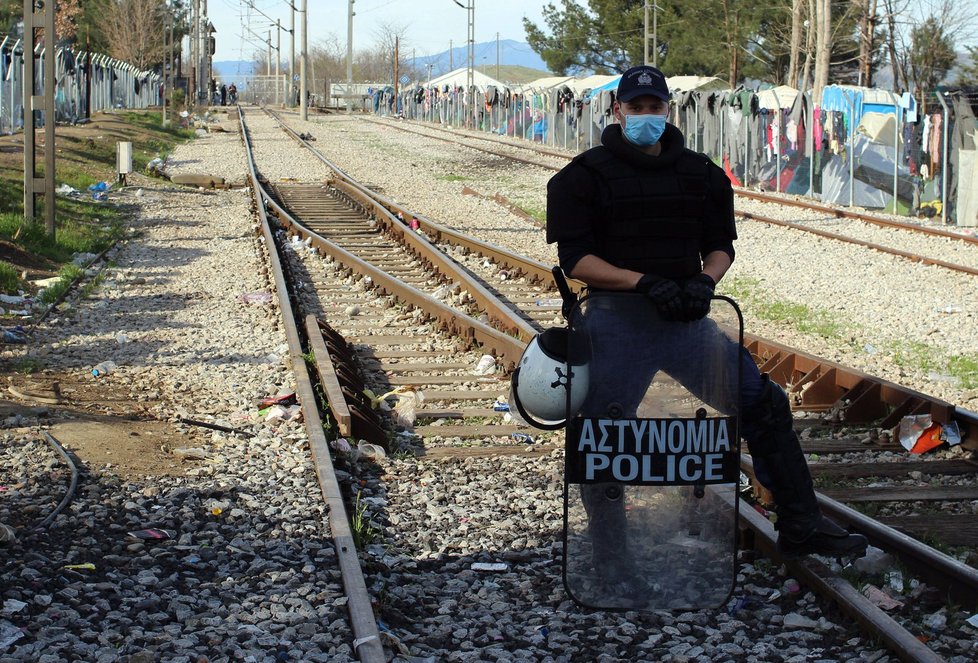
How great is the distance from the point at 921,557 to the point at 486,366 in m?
4.77

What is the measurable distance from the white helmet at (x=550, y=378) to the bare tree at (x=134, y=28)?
73.2 metres

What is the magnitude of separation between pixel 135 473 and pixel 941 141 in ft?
61.2

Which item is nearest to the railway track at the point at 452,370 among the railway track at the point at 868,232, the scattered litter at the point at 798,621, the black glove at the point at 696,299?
the scattered litter at the point at 798,621

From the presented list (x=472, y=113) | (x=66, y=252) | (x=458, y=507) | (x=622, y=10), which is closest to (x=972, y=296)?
(x=458, y=507)

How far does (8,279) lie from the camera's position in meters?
13.0

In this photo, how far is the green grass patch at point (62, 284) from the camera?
40.3 feet

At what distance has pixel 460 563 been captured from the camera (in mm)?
5336

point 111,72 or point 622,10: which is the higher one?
point 622,10

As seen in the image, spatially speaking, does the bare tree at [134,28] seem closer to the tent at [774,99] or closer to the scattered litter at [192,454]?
the tent at [774,99]

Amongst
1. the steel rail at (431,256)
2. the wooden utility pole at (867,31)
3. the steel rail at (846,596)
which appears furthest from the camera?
the wooden utility pole at (867,31)

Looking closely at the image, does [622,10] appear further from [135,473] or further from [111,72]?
[135,473]

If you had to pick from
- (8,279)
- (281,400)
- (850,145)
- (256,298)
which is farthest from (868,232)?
(281,400)

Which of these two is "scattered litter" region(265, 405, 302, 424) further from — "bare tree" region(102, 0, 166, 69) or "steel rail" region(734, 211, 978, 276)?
"bare tree" region(102, 0, 166, 69)

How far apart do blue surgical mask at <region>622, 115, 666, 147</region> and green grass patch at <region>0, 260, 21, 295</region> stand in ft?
31.8
